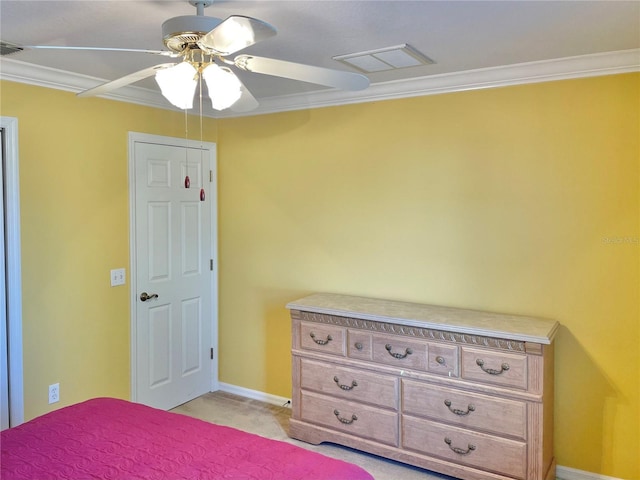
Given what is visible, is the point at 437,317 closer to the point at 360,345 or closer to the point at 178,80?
the point at 360,345

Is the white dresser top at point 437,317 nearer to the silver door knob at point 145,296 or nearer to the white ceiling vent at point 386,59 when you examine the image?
the silver door knob at point 145,296

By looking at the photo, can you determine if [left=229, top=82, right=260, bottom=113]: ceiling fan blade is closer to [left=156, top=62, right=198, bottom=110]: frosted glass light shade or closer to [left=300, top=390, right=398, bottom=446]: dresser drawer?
[left=156, top=62, right=198, bottom=110]: frosted glass light shade

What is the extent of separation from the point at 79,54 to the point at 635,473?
3.82m

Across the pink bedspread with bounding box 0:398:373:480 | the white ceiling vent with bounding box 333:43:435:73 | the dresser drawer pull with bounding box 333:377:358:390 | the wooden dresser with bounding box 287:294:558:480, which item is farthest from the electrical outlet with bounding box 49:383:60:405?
the white ceiling vent with bounding box 333:43:435:73

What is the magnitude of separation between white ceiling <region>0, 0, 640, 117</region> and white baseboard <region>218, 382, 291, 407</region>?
2.59 m

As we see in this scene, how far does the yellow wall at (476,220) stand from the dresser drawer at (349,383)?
62cm

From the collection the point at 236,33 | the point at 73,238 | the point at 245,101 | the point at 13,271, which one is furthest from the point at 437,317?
the point at 13,271

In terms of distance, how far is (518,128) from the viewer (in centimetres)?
300

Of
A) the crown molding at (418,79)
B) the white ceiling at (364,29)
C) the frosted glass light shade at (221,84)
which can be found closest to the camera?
the frosted glass light shade at (221,84)

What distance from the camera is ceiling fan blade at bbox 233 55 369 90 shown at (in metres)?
1.79

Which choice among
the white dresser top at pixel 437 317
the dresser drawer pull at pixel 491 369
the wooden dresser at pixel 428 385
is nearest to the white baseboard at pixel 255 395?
the wooden dresser at pixel 428 385

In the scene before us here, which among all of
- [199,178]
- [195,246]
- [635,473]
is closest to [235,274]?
[195,246]

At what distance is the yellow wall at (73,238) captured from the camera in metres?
3.02

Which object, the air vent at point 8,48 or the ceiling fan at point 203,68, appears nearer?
the ceiling fan at point 203,68
